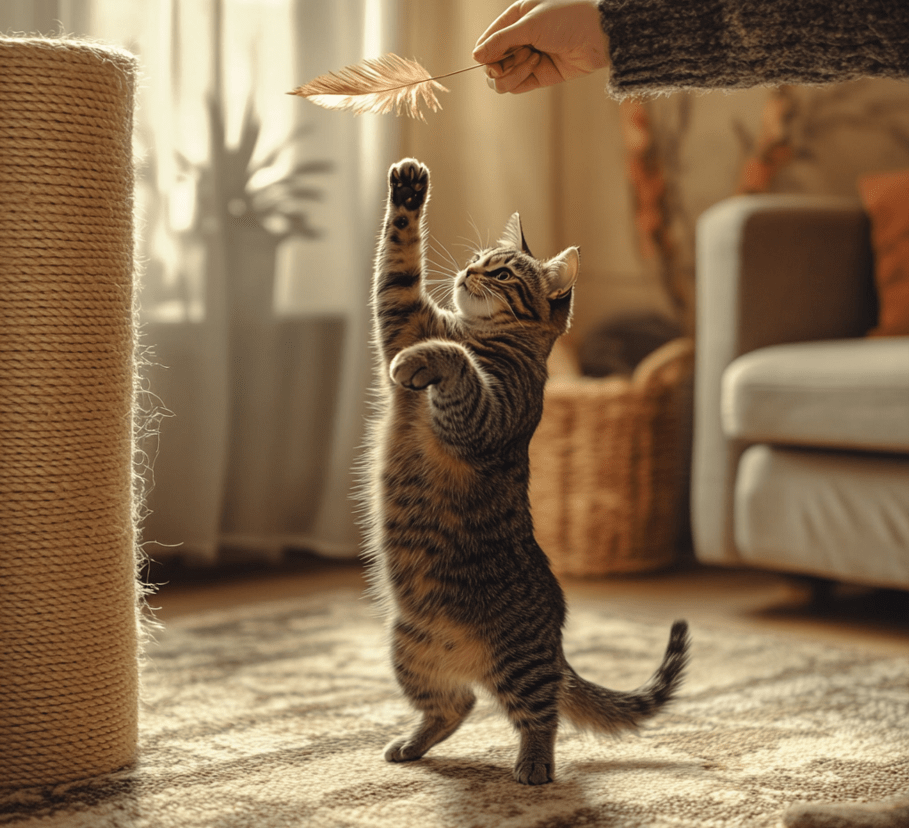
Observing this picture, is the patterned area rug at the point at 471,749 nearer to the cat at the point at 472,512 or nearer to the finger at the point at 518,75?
the cat at the point at 472,512

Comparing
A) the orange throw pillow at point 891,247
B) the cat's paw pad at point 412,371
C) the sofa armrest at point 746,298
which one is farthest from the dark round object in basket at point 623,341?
the cat's paw pad at point 412,371

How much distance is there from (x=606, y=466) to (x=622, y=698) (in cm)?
116

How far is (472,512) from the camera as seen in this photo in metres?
1.18

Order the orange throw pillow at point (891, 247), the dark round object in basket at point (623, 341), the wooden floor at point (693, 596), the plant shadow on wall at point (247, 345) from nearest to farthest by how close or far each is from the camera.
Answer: the wooden floor at point (693, 596) < the orange throw pillow at point (891, 247) < the plant shadow on wall at point (247, 345) < the dark round object in basket at point (623, 341)

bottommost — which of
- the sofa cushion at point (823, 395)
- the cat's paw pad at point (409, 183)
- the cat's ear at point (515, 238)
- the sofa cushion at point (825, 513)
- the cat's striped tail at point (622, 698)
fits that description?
the cat's striped tail at point (622, 698)

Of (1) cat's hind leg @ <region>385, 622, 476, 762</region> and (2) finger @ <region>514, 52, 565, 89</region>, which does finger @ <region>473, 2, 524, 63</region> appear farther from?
(1) cat's hind leg @ <region>385, 622, 476, 762</region>

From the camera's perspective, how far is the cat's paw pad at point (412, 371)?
103 centimetres

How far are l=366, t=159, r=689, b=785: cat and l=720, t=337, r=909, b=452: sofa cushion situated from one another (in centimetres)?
67

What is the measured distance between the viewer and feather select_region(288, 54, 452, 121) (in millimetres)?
1107

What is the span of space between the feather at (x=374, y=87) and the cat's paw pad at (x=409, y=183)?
6 centimetres

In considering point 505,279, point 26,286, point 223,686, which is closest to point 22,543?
point 26,286

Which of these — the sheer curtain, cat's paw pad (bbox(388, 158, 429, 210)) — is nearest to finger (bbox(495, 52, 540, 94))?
cat's paw pad (bbox(388, 158, 429, 210))

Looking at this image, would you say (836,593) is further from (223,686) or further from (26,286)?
(26,286)

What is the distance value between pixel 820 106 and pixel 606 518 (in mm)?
1221
